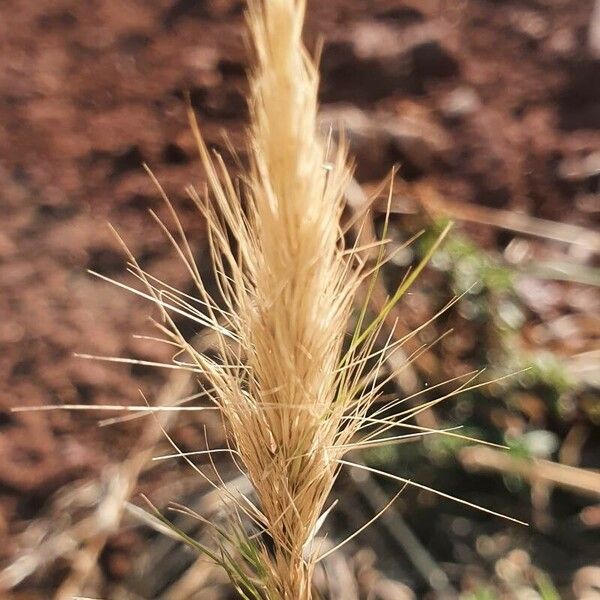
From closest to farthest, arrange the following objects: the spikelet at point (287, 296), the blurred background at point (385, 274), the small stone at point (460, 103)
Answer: the spikelet at point (287, 296), the blurred background at point (385, 274), the small stone at point (460, 103)

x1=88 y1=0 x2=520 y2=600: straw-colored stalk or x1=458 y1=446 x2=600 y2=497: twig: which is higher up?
x1=88 y1=0 x2=520 y2=600: straw-colored stalk

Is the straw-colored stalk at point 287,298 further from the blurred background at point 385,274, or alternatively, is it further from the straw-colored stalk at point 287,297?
the blurred background at point 385,274

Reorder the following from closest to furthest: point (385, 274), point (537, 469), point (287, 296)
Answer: point (287, 296) < point (537, 469) < point (385, 274)

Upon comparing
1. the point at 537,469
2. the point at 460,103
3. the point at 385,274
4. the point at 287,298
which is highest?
the point at 287,298

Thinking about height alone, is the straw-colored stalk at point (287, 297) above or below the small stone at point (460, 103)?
above

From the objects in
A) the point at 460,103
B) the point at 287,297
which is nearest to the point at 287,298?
the point at 287,297

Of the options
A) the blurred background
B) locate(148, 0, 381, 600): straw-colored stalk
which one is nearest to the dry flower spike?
locate(148, 0, 381, 600): straw-colored stalk

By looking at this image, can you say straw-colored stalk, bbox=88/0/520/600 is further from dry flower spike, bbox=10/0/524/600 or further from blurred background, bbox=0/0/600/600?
blurred background, bbox=0/0/600/600

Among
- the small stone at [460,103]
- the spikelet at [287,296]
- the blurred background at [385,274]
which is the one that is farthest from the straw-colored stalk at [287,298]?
the small stone at [460,103]

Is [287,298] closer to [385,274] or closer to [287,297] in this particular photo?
[287,297]
